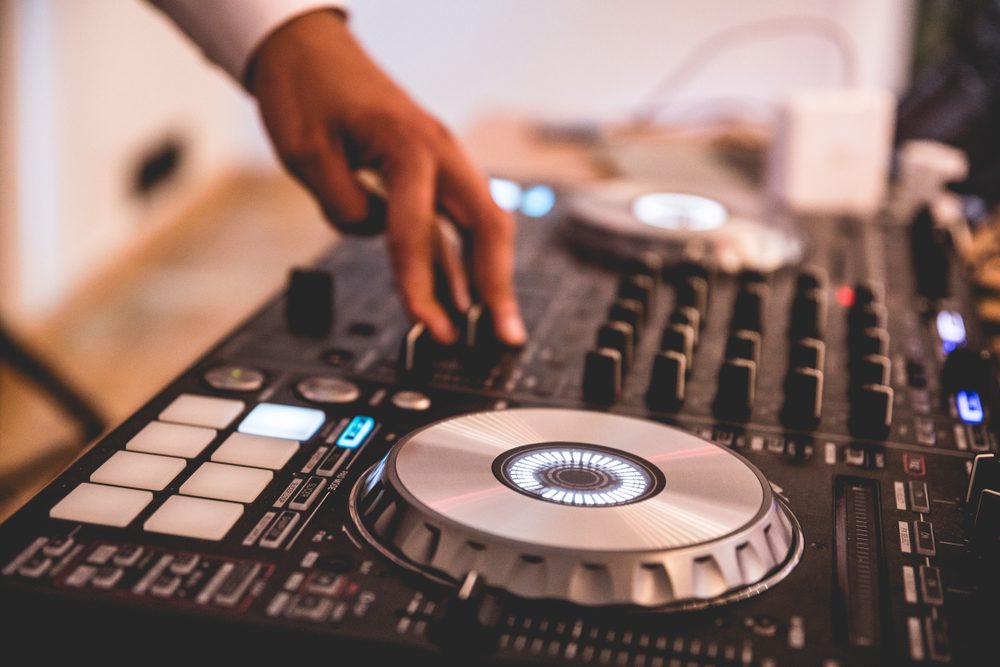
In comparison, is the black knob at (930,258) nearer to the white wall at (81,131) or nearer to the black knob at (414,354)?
the black knob at (414,354)

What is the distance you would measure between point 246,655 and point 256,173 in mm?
4389

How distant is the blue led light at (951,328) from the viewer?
1.00 meters

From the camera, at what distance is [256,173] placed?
473 centimetres

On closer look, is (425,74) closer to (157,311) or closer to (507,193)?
(157,311)

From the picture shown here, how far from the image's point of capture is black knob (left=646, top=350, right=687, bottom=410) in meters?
0.81

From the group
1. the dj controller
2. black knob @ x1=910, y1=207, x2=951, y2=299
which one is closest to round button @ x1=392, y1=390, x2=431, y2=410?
the dj controller

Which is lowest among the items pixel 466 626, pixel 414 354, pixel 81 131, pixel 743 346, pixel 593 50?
pixel 466 626

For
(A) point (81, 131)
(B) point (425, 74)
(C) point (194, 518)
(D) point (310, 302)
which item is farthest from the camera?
(B) point (425, 74)

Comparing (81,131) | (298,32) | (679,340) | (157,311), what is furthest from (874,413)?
(81,131)

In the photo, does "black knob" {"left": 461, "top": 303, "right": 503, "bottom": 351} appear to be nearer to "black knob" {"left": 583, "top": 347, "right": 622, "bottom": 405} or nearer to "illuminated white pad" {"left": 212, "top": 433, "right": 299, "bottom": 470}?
"black knob" {"left": 583, "top": 347, "right": 622, "bottom": 405}

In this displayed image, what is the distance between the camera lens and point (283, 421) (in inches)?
28.7

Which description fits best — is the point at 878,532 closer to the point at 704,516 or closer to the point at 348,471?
Result: the point at 704,516

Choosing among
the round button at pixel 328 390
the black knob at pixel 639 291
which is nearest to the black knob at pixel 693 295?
the black knob at pixel 639 291

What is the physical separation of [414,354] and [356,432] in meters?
0.13
